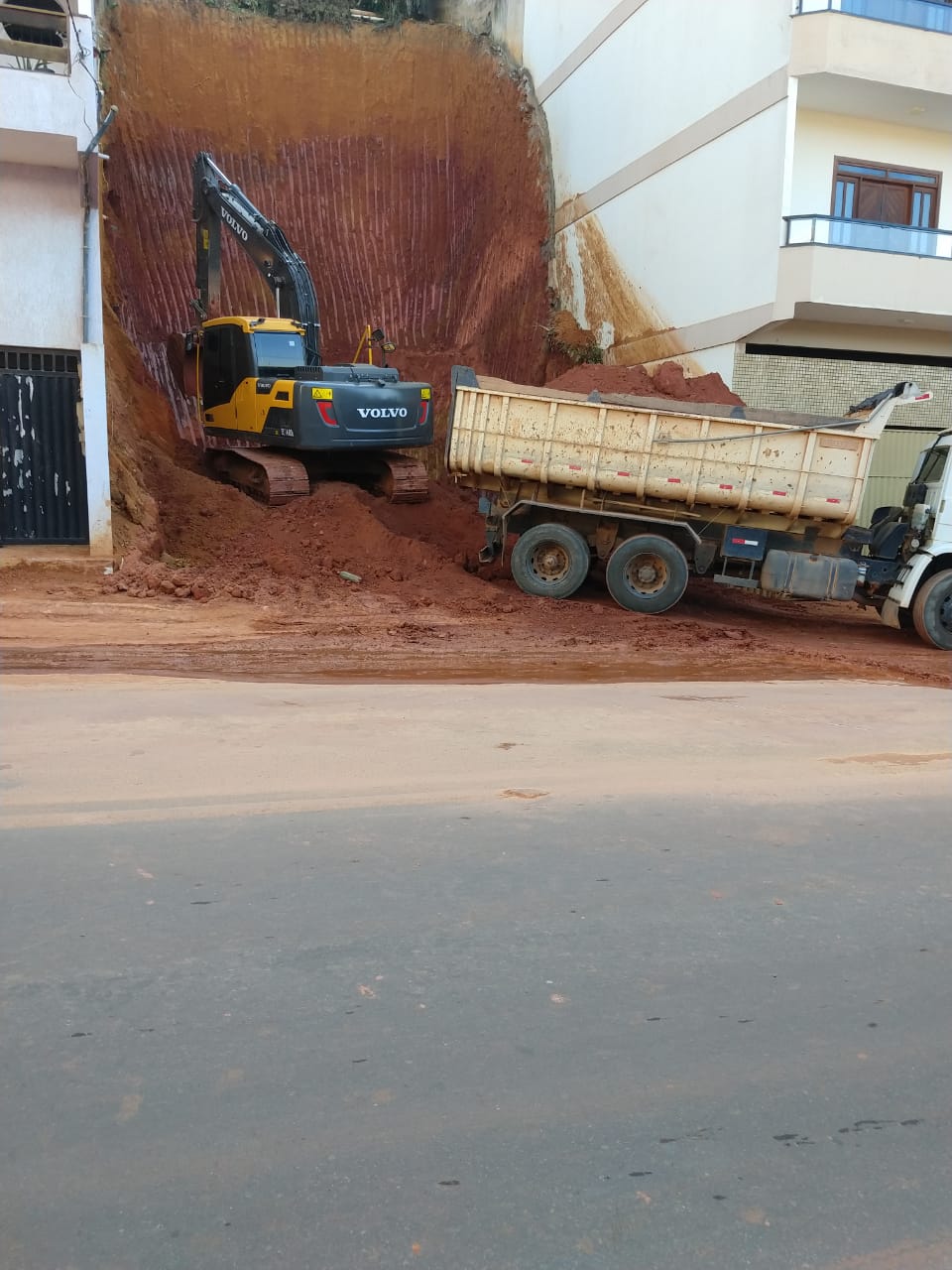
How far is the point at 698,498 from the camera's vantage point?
39.4 ft

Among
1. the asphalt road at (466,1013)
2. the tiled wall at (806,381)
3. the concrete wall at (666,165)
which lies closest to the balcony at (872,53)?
the concrete wall at (666,165)

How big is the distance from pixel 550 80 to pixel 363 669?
20749mm

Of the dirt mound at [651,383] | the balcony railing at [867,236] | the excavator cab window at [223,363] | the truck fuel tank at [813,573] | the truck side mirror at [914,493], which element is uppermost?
the balcony railing at [867,236]

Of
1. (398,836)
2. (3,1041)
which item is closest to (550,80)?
(398,836)

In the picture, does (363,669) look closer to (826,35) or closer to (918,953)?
(918,953)

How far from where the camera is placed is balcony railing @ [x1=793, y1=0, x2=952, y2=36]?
15.8 meters

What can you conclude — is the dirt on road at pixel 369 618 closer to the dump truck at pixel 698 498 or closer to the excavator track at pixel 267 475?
the excavator track at pixel 267 475

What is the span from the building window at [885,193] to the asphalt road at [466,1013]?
15253mm

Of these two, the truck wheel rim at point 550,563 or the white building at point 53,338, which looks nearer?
the white building at point 53,338

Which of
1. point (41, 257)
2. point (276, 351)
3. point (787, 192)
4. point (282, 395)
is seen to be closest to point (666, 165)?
point (787, 192)

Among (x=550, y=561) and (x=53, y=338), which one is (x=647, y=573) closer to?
(x=550, y=561)

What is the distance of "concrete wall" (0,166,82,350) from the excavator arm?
454 cm

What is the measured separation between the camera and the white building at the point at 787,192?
53.0ft

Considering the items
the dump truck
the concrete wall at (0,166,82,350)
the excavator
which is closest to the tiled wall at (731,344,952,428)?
the dump truck
